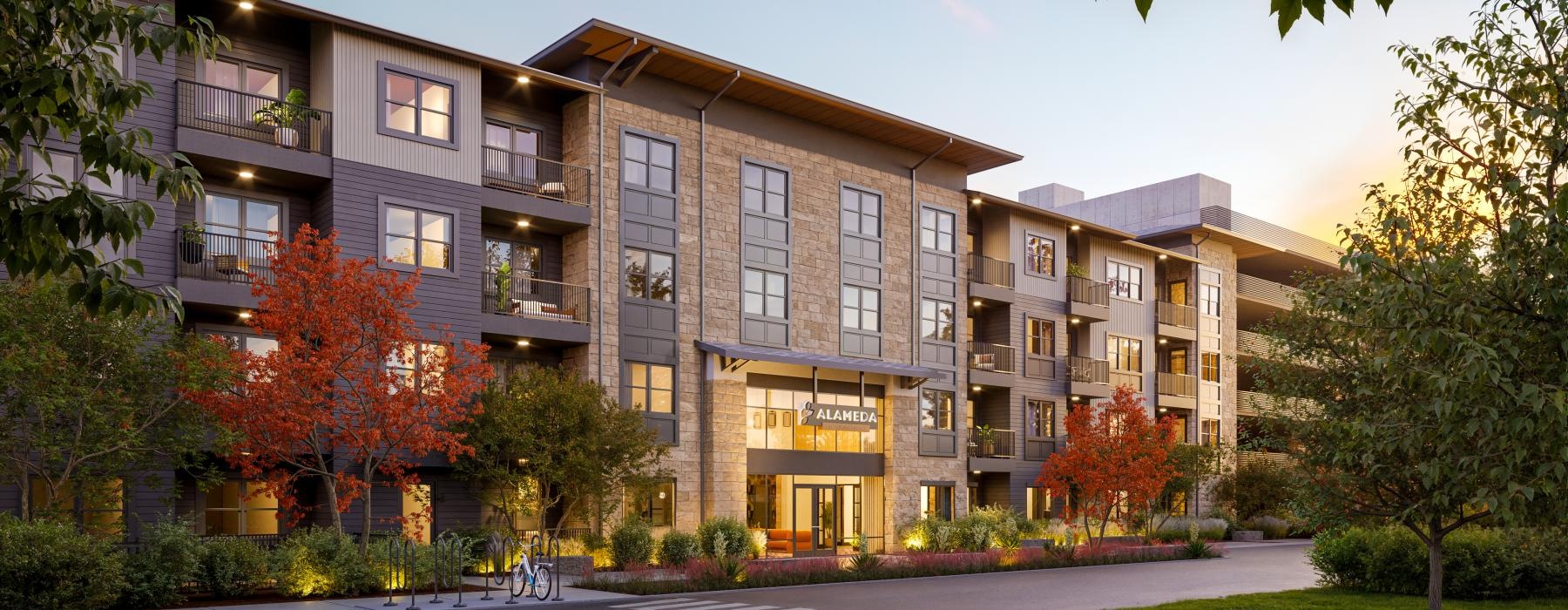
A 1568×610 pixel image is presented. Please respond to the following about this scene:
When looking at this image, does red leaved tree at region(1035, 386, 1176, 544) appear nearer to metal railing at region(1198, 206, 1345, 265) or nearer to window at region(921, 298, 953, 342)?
window at region(921, 298, 953, 342)

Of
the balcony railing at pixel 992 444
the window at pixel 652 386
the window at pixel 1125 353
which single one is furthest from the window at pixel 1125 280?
the window at pixel 652 386

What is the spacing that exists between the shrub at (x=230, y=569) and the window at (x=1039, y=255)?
31.4 metres

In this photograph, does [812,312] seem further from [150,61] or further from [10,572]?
[10,572]

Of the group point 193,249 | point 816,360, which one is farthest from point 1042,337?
point 193,249

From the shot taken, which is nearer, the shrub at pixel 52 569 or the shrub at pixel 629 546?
the shrub at pixel 52 569

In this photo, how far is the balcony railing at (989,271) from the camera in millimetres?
45969

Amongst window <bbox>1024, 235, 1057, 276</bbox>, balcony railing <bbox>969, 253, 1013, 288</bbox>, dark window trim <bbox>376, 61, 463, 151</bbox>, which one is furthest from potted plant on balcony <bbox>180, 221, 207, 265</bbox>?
window <bbox>1024, 235, 1057, 276</bbox>

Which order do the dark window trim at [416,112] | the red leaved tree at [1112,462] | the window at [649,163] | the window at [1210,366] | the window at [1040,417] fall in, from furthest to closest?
the window at [1210,366] → the window at [1040,417] → the red leaved tree at [1112,462] → the window at [649,163] → the dark window trim at [416,112]

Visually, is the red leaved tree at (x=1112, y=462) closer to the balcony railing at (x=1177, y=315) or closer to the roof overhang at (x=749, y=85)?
the roof overhang at (x=749, y=85)

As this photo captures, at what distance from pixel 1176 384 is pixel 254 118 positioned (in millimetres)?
39492

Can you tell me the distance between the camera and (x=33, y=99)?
21.7 feet

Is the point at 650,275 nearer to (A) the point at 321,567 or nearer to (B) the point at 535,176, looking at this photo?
(B) the point at 535,176

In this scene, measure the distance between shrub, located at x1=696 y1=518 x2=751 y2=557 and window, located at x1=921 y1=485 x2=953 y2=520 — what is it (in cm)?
1077

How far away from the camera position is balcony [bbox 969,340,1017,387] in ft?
149
